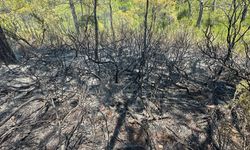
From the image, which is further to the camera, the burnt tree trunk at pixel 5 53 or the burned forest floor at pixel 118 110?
the burnt tree trunk at pixel 5 53

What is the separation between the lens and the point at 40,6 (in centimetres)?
884

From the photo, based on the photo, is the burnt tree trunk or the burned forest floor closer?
the burned forest floor

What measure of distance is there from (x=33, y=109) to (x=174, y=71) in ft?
8.05

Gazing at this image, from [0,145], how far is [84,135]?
0.89m

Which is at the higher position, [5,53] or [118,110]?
[5,53]

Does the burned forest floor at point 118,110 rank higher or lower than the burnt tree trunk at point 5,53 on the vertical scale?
lower

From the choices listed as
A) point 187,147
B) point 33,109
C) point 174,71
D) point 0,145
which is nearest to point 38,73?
point 33,109

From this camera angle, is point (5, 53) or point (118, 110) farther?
point (5, 53)

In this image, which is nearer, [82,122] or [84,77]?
[82,122]

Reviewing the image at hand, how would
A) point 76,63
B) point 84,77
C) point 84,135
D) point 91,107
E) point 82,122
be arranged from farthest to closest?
point 76,63 → point 84,77 → point 91,107 → point 82,122 → point 84,135

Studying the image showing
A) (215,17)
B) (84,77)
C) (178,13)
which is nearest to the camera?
(84,77)

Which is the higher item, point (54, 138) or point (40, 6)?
point (40, 6)

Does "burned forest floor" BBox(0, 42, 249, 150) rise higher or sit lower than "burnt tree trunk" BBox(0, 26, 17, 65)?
lower

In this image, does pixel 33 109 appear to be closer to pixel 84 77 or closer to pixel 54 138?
pixel 54 138
